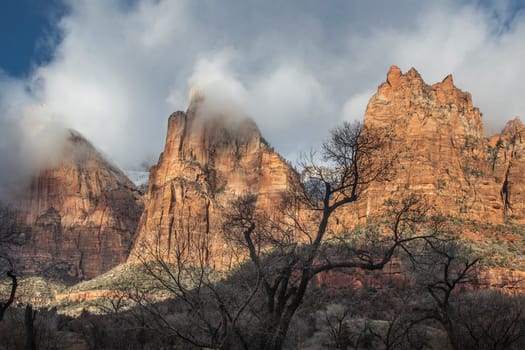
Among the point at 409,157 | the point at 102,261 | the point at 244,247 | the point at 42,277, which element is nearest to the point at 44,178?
the point at 102,261

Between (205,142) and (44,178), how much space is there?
51.2 metres

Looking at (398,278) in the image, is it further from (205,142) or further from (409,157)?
(205,142)

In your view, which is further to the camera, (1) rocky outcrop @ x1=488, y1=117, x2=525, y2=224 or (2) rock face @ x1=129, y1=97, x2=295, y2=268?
(2) rock face @ x1=129, y1=97, x2=295, y2=268

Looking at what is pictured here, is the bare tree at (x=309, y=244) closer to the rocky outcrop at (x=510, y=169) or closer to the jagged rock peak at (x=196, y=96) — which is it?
the rocky outcrop at (x=510, y=169)

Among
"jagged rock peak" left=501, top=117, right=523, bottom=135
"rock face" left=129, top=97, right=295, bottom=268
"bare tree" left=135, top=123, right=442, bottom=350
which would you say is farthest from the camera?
"rock face" left=129, top=97, right=295, bottom=268

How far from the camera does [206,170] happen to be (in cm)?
11388

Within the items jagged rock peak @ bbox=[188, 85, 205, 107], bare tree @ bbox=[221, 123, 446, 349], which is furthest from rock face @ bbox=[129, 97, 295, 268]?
bare tree @ bbox=[221, 123, 446, 349]

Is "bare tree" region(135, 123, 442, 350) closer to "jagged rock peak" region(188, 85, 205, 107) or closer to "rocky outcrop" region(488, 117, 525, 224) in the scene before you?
"rocky outcrop" region(488, 117, 525, 224)

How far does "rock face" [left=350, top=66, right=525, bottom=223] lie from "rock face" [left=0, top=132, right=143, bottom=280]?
76.5 m

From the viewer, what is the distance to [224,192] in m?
113

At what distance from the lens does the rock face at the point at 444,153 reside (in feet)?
212

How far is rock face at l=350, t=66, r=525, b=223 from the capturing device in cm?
6456

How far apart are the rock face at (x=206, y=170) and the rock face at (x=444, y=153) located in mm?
32625

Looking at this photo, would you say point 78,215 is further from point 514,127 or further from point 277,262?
point 277,262
